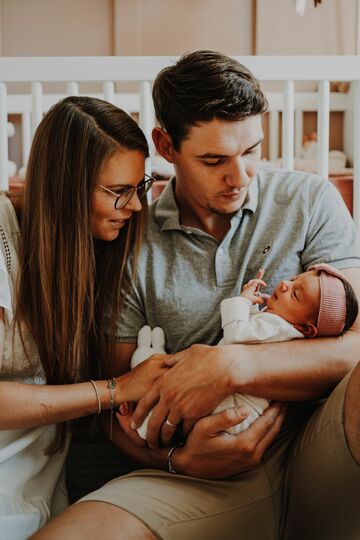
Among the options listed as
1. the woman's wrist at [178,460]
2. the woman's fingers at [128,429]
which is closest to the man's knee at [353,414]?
the woman's wrist at [178,460]

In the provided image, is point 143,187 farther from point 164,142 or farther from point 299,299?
point 299,299

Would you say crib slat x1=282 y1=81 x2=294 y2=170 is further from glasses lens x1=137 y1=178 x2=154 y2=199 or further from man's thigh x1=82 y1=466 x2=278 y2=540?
man's thigh x1=82 y1=466 x2=278 y2=540

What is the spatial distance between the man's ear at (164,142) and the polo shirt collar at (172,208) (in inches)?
4.2

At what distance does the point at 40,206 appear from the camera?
1.51 m

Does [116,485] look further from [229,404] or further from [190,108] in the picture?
[190,108]

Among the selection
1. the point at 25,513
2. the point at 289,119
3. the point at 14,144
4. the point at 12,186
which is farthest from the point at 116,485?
the point at 14,144

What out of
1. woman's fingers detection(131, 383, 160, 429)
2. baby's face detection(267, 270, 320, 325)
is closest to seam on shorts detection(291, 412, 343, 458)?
baby's face detection(267, 270, 320, 325)

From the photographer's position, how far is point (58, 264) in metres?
1.53

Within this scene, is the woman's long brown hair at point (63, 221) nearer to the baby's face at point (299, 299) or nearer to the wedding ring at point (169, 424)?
the wedding ring at point (169, 424)

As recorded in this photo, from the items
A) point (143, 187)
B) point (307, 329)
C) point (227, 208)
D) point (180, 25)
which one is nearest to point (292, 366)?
point (307, 329)

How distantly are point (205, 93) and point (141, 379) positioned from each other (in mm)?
645

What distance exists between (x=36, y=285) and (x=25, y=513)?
0.48 metres

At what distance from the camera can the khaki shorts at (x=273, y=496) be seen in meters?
1.28

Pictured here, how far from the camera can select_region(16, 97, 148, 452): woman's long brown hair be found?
59.0 inches
